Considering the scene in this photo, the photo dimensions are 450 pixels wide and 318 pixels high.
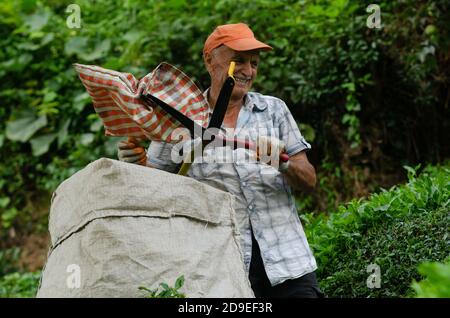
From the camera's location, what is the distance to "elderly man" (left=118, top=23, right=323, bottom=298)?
12.6ft

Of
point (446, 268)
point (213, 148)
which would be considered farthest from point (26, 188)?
point (446, 268)

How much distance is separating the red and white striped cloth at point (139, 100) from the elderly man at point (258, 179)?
0.13 meters

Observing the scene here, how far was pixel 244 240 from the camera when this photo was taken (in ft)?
12.6

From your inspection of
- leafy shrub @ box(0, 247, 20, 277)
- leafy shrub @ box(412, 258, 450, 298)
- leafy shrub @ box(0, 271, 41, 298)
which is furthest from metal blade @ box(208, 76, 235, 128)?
leafy shrub @ box(0, 247, 20, 277)

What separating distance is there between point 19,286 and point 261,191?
188 inches

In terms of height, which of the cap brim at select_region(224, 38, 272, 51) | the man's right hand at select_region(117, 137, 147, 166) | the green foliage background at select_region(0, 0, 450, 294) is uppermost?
the cap brim at select_region(224, 38, 272, 51)

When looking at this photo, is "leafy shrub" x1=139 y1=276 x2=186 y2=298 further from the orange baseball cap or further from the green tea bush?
the green tea bush

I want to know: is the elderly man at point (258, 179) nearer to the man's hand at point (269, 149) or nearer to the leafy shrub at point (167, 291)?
the man's hand at point (269, 149)

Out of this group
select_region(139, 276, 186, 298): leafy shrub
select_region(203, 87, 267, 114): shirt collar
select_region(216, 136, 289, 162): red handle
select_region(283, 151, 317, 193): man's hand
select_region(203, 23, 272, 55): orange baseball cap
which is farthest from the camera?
select_region(203, 87, 267, 114): shirt collar

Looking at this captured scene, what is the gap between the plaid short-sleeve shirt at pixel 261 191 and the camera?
385 cm

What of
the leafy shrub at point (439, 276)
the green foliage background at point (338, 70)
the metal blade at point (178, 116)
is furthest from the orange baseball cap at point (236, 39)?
the green foliage background at point (338, 70)

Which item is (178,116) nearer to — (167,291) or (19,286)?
(167,291)

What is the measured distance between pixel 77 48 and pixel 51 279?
6.65m

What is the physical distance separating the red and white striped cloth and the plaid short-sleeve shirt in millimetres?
216
